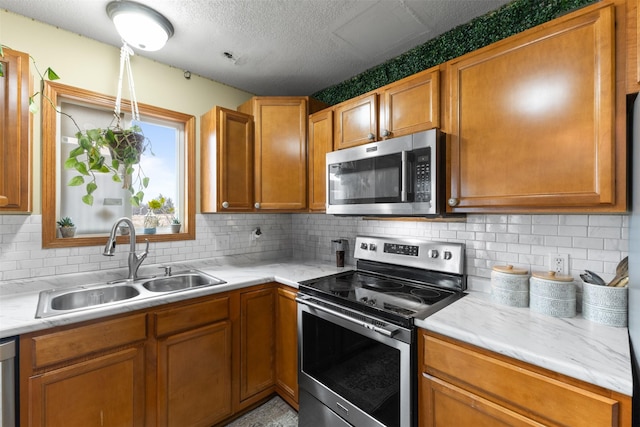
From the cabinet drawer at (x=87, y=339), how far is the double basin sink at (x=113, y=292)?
0.34 feet

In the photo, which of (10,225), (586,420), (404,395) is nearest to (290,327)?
(404,395)

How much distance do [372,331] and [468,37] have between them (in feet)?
5.99

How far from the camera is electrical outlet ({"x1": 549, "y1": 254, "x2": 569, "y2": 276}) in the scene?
1.43m

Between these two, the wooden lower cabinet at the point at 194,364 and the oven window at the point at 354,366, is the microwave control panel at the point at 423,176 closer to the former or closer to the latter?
the oven window at the point at 354,366

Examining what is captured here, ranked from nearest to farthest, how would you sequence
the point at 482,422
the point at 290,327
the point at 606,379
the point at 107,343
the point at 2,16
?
1. the point at 606,379
2. the point at 482,422
3. the point at 107,343
4. the point at 2,16
5. the point at 290,327

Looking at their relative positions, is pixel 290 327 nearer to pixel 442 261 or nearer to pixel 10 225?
pixel 442 261

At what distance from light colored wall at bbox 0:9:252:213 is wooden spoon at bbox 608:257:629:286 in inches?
104

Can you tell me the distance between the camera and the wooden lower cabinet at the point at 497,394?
88 cm

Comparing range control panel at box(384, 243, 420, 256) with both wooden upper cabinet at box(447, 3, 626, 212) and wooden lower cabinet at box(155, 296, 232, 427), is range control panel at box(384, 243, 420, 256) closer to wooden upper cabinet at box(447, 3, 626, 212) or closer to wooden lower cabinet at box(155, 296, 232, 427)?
wooden upper cabinet at box(447, 3, 626, 212)

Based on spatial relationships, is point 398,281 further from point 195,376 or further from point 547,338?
point 195,376

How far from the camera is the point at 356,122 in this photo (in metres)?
1.96

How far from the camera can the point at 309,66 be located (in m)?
2.26

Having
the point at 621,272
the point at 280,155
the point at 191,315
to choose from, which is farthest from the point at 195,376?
the point at 621,272

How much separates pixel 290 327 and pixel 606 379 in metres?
1.57
